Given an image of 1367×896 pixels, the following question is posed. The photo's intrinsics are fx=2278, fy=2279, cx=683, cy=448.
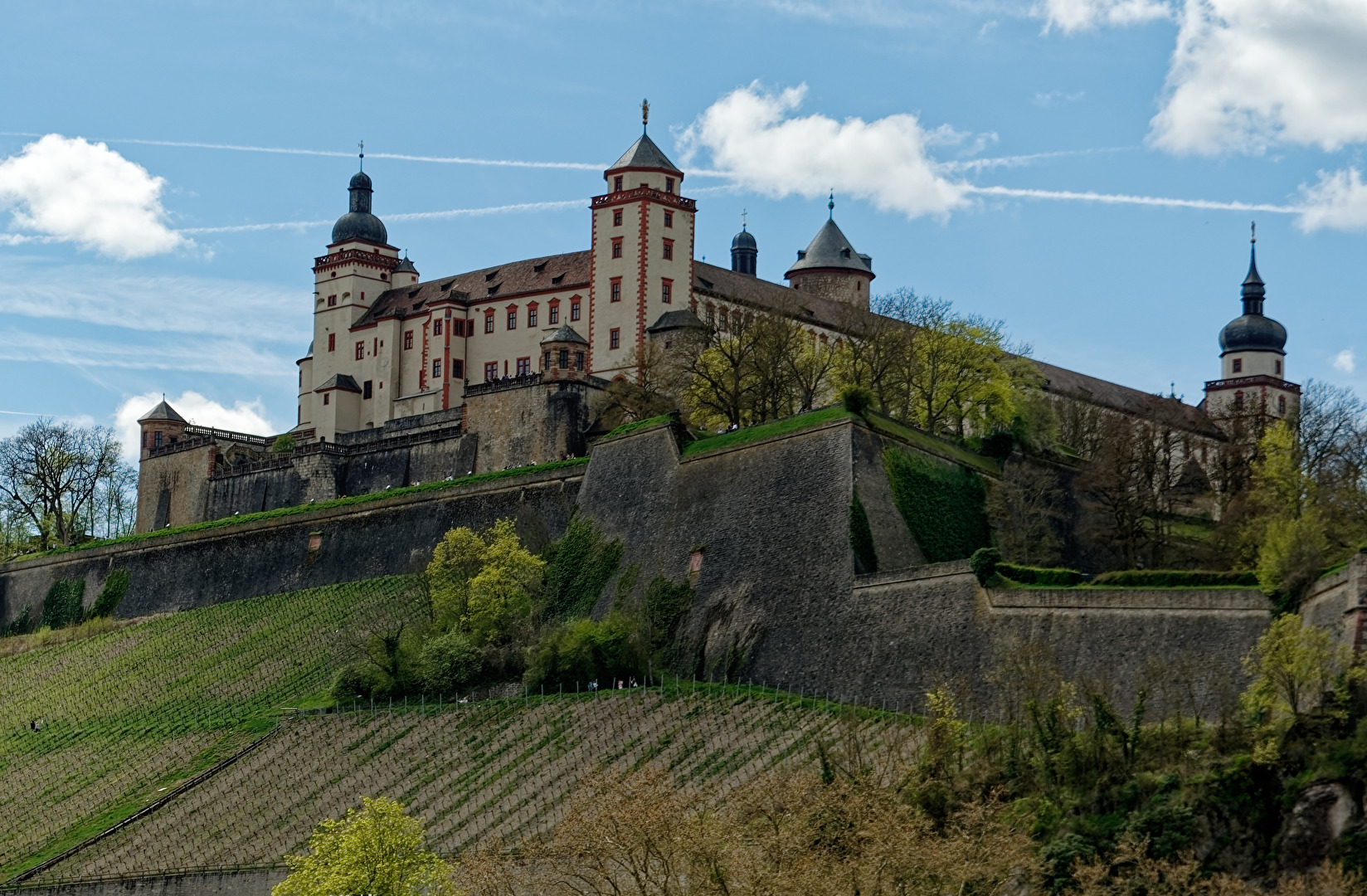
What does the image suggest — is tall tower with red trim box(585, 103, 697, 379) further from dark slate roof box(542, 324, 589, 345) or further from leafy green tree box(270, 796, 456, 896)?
leafy green tree box(270, 796, 456, 896)

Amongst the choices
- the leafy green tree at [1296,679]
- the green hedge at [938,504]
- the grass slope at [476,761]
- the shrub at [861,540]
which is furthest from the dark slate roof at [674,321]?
the leafy green tree at [1296,679]

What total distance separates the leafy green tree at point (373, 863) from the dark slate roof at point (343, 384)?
167 ft

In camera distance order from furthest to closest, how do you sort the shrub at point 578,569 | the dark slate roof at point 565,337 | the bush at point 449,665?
the dark slate roof at point 565,337
the shrub at point 578,569
the bush at point 449,665

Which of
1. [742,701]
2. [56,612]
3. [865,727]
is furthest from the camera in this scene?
[56,612]

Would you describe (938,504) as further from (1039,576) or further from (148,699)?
(148,699)

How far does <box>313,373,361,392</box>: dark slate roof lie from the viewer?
9631cm

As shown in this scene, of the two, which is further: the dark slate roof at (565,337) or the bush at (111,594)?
the bush at (111,594)

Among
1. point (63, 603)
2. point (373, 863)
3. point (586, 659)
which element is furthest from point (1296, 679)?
point (63, 603)

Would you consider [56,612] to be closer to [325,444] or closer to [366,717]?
[325,444]

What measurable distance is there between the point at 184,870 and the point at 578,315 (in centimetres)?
3521

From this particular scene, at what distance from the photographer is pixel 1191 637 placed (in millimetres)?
50094

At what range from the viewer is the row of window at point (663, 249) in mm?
87375

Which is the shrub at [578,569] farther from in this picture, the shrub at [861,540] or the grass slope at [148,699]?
the shrub at [861,540]

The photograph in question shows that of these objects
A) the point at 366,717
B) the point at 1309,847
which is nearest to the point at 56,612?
the point at 366,717
